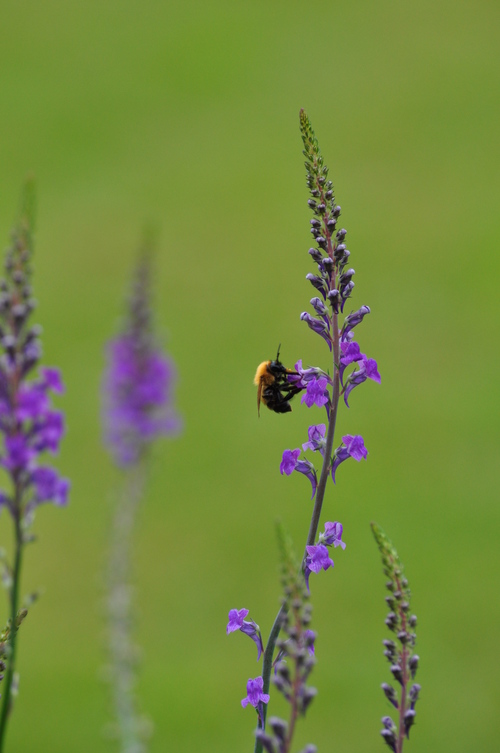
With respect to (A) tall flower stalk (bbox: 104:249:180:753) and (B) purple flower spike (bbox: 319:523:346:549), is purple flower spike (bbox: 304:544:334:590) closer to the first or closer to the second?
(B) purple flower spike (bbox: 319:523:346:549)

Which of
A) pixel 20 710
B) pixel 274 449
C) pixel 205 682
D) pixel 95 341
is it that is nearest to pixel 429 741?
pixel 205 682

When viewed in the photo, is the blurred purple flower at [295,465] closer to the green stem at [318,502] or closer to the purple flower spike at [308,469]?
the purple flower spike at [308,469]

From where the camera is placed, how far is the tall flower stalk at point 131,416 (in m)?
5.68

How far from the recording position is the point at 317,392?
2213 millimetres

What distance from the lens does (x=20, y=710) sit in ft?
28.6

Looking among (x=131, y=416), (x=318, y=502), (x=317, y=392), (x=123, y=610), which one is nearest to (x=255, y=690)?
(x=318, y=502)

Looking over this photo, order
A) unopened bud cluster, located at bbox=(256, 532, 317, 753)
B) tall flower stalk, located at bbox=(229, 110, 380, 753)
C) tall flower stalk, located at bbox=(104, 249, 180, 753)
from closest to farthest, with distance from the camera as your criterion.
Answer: unopened bud cluster, located at bbox=(256, 532, 317, 753)
tall flower stalk, located at bbox=(229, 110, 380, 753)
tall flower stalk, located at bbox=(104, 249, 180, 753)

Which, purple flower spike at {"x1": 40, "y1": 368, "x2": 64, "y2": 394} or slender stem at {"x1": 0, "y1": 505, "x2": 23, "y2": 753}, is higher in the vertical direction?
purple flower spike at {"x1": 40, "y1": 368, "x2": 64, "y2": 394}

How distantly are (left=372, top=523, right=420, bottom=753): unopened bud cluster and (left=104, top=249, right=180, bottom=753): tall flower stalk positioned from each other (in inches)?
150

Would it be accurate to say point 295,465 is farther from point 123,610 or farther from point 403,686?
point 123,610

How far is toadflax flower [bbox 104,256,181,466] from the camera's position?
6.07 meters

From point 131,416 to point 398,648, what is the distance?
435 centimetres

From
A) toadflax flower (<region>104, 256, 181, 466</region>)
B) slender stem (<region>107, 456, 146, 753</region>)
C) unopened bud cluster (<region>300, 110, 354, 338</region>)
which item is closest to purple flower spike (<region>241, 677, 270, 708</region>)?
unopened bud cluster (<region>300, 110, 354, 338</region>)

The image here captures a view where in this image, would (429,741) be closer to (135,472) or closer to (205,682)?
(205,682)
